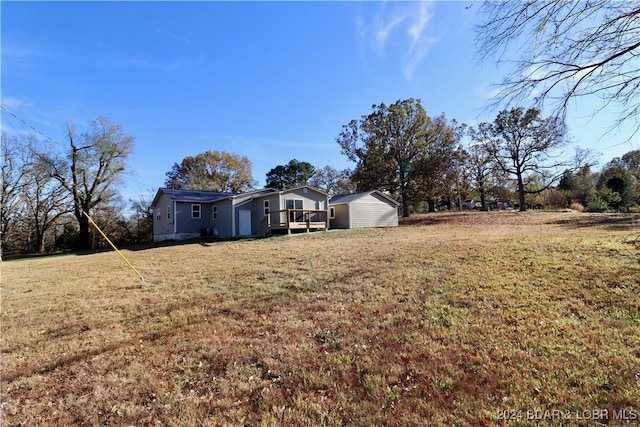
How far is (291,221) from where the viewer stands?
19734 mm

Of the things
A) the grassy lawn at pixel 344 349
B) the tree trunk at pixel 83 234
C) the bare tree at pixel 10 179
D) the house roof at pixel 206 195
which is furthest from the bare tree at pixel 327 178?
the grassy lawn at pixel 344 349

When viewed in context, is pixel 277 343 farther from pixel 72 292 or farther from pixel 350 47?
pixel 350 47

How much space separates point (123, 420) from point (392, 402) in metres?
2.51

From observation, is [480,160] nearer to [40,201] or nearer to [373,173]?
[373,173]

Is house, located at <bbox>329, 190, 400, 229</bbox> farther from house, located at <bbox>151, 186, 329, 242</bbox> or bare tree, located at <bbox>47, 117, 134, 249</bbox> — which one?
bare tree, located at <bbox>47, 117, 134, 249</bbox>

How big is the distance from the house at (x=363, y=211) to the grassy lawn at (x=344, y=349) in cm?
1590

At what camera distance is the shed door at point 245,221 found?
20375 mm

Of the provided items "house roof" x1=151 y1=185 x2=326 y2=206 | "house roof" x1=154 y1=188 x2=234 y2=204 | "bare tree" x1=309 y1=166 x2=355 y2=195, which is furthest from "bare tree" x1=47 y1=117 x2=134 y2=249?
"bare tree" x1=309 y1=166 x2=355 y2=195

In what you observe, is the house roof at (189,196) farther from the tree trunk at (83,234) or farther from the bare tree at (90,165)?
the tree trunk at (83,234)

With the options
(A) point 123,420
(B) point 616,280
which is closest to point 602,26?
(B) point 616,280

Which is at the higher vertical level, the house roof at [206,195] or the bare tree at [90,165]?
the bare tree at [90,165]

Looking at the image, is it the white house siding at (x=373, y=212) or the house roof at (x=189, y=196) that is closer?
the house roof at (x=189, y=196)

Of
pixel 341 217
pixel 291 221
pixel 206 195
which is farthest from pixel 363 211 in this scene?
pixel 206 195

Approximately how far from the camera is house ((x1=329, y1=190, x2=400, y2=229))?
23156mm
